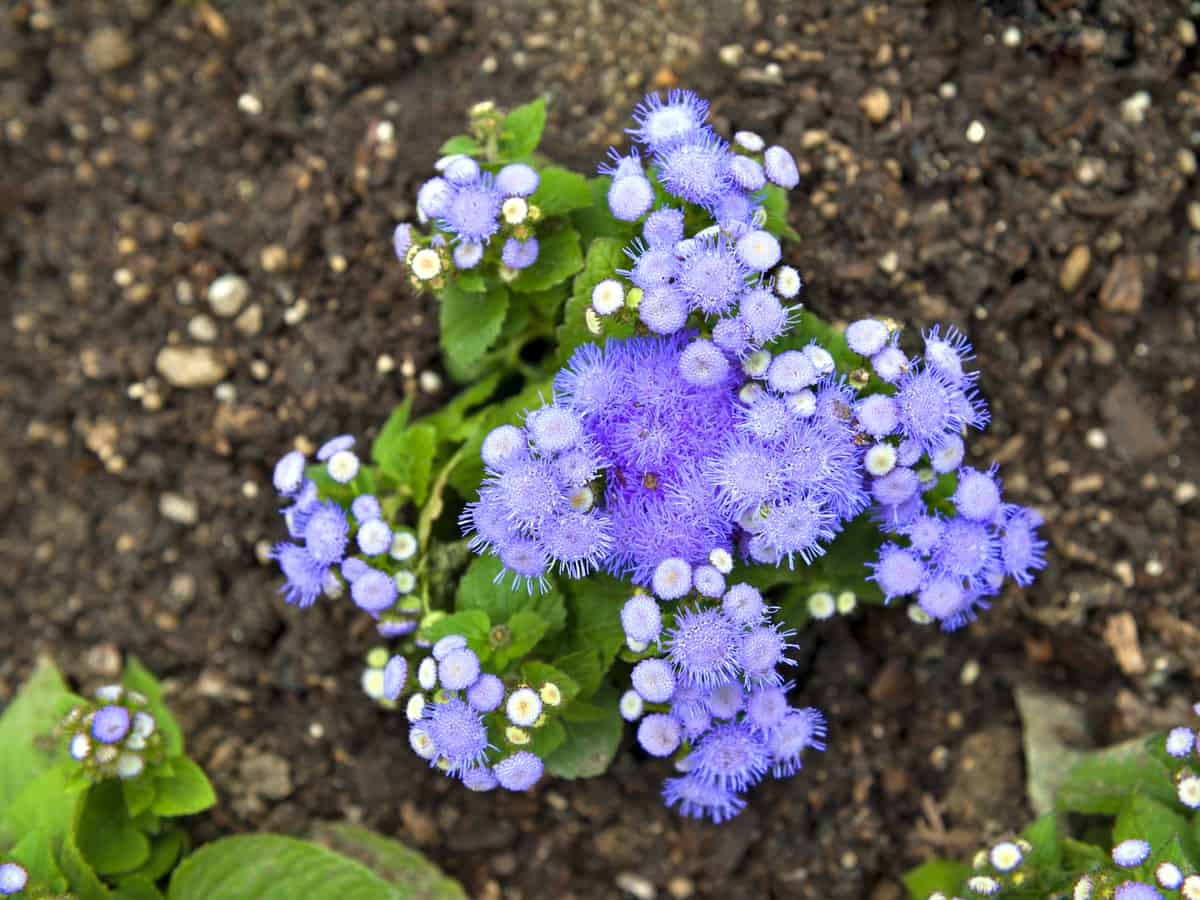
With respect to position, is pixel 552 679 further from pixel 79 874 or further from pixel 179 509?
pixel 179 509

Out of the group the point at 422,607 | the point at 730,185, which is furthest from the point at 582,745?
the point at 730,185

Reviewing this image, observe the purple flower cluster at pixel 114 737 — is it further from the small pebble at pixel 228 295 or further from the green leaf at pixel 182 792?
the small pebble at pixel 228 295

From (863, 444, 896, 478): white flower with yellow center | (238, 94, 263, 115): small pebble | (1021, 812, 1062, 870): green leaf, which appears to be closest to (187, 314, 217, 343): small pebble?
(238, 94, 263, 115): small pebble

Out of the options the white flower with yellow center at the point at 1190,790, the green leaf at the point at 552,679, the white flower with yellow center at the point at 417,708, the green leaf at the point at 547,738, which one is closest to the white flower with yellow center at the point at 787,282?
the green leaf at the point at 552,679

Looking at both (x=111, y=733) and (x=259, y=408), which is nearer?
(x=111, y=733)

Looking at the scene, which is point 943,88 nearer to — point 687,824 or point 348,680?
point 687,824
